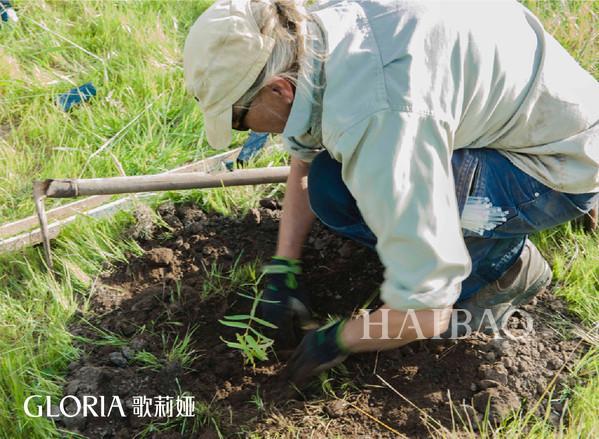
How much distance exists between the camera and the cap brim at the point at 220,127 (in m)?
1.80

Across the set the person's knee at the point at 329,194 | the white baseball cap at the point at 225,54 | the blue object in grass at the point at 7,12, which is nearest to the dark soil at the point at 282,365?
the person's knee at the point at 329,194

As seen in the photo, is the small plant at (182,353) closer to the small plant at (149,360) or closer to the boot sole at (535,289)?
the small plant at (149,360)

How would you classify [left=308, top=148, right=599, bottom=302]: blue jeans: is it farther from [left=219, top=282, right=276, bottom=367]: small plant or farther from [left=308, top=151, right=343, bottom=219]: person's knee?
[left=219, top=282, right=276, bottom=367]: small plant

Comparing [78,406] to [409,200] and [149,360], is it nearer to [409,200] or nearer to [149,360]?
[149,360]

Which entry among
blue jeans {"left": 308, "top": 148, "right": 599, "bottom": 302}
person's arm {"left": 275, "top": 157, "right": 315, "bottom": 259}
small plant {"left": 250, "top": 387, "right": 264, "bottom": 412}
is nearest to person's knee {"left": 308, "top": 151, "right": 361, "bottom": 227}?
blue jeans {"left": 308, "top": 148, "right": 599, "bottom": 302}

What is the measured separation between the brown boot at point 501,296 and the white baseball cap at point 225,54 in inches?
39.7

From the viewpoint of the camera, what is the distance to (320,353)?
2035 mm

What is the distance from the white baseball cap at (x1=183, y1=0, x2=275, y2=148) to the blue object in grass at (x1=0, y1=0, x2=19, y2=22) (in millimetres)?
2237

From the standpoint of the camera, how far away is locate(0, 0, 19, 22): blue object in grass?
3.63m

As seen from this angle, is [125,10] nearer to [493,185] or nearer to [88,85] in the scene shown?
[88,85]

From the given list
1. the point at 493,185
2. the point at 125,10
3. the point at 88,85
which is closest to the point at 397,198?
the point at 493,185

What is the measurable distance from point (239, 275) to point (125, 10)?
74.3 inches

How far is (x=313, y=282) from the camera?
2.53 m

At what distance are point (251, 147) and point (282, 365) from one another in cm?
83
